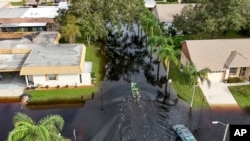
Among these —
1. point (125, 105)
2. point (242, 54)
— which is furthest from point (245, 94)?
point (125, 105)

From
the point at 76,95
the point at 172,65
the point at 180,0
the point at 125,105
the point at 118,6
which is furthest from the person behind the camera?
the point at 180,0

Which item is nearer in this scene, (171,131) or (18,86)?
(171,131)

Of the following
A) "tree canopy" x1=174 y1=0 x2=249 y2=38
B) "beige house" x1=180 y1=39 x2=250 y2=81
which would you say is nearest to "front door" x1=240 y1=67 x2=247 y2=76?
"beige house" x1=180 y1=39 x2=250 y2=81

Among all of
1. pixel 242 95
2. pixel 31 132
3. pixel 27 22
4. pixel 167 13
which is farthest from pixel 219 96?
pixel 27 22

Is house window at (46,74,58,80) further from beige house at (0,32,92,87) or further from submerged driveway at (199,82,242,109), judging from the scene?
submerged driveway at (199,82,242,109)

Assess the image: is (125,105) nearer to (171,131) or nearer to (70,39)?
(171,131)
